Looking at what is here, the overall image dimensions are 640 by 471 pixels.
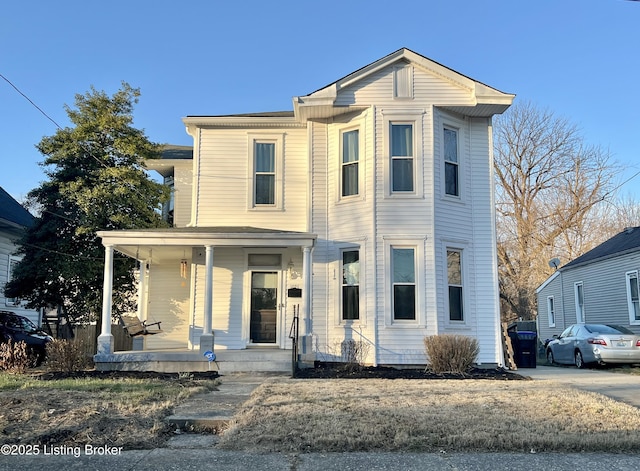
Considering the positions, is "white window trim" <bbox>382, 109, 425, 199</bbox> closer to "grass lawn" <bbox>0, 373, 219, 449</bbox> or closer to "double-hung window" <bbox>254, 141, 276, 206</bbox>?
"double-hung window" <bbox>254, 141, 276, 206</bbox>

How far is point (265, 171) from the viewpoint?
46.7ft

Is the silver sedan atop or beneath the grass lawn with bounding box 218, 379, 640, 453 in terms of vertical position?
atop

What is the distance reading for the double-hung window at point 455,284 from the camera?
12766mm

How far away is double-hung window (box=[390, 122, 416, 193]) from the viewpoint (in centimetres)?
1290

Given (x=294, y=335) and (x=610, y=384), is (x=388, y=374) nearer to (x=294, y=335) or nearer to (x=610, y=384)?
(x=294, y=335)

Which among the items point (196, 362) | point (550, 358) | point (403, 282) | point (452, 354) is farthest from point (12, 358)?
point (550, 358)

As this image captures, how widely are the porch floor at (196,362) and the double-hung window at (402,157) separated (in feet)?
15.7

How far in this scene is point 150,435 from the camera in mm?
5617

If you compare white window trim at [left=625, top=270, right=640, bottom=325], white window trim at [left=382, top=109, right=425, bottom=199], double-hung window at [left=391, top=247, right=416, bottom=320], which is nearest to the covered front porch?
double-hung window at [left=391, top=247, right=416, bottom=320]

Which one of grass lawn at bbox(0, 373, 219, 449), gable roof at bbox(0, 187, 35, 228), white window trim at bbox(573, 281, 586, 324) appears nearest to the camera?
grass lawn at bbox(0, 373, 219, 449)

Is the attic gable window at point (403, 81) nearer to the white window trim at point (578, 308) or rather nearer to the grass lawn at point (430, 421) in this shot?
the grass lawn at point (430, 421)

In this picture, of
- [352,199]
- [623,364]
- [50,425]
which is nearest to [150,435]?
[50,425]

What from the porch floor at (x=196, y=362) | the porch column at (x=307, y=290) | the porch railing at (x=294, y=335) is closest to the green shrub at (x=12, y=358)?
the porch floor at (x=196, y=362)

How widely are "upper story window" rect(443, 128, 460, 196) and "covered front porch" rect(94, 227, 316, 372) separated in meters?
3.74
